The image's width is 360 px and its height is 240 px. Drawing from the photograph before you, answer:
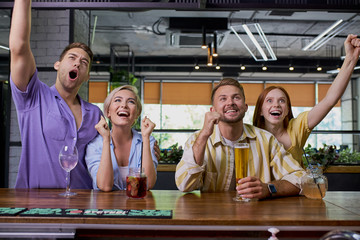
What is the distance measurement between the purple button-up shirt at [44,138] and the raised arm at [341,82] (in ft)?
4.54

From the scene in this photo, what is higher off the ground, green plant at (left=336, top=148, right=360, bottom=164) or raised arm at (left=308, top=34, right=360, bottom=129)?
raised arm at (left=308, top=34, right=360, bottom=129)

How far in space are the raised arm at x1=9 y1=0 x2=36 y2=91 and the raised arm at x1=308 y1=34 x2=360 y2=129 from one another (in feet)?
5.50

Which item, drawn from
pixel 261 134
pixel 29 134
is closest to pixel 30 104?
pixel 29 134

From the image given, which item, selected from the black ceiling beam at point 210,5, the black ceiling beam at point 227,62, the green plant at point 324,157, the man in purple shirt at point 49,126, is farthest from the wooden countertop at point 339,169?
the black ceiling beam at point 227,62

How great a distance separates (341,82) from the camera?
85.9 inches

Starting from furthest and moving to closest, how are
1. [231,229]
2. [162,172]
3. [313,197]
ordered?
[162,172]
[313,197]
[231,229]

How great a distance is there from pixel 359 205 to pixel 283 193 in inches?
12.9

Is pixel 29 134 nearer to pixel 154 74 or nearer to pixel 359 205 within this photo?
pixel 359 205

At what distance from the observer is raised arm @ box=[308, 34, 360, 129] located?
2080 mm

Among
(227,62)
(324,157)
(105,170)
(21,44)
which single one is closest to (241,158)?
(105,170)

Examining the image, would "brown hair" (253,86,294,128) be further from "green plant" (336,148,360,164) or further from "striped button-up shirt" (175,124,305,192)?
"green plant" (336,148,360,164)

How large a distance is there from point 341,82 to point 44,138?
1764mm

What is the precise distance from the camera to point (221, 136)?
6.57 feet

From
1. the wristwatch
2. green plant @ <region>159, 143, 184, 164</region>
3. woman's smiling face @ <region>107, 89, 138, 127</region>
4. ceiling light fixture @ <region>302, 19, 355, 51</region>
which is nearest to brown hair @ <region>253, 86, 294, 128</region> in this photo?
the wristwatch
